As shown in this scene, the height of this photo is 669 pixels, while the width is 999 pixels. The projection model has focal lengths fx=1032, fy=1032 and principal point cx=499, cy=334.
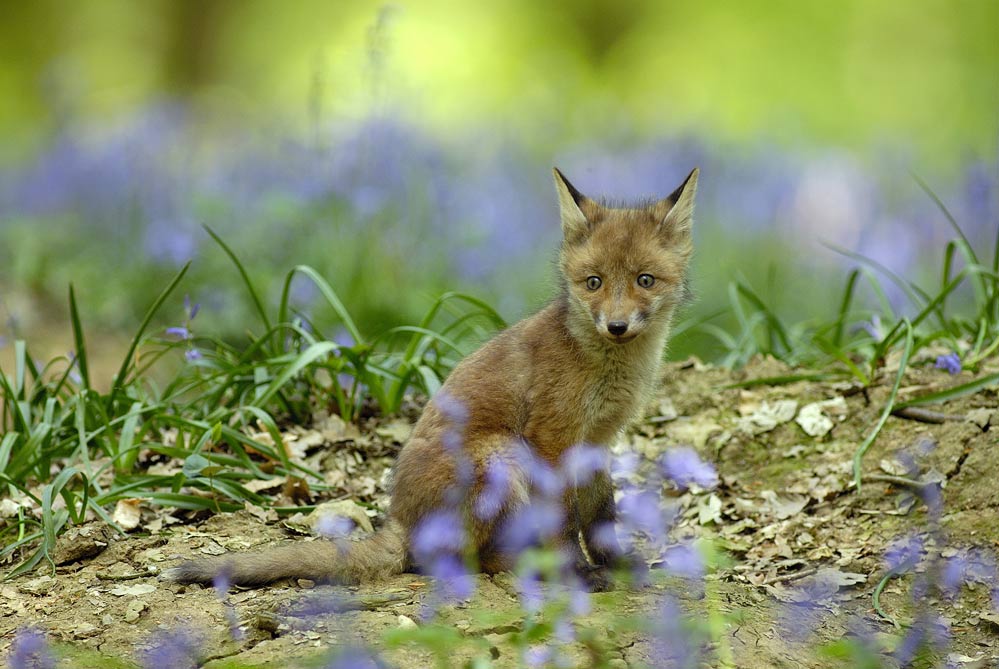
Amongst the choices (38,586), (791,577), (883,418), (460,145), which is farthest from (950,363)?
(460,145)

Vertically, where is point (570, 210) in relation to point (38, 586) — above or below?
above

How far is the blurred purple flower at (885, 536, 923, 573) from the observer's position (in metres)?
3.82

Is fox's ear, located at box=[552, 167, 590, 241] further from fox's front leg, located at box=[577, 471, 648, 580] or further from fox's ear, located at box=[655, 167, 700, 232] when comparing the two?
fox's front leg, located at box=[577, 471, 648, 580]

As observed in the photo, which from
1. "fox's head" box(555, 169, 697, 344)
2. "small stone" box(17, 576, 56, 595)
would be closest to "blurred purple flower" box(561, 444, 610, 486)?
"fox's head" box(555, 169, 697, 344)

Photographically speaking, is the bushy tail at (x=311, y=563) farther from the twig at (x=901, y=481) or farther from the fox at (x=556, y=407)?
the twig at (x=901, y=481)

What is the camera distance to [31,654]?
9.73 feet

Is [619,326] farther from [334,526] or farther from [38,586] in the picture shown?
[38,586]

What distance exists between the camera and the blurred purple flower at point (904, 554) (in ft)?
12.5

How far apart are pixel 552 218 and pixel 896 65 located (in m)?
6.98

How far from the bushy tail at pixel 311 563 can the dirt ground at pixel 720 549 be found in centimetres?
6

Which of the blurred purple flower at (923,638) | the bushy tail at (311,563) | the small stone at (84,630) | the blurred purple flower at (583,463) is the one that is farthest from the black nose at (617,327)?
the small stone at (84,630)

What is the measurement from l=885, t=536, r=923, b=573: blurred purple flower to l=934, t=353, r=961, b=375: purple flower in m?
1.12

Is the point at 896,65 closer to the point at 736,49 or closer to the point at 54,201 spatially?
the point at 736,49

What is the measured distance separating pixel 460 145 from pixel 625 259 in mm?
6018
